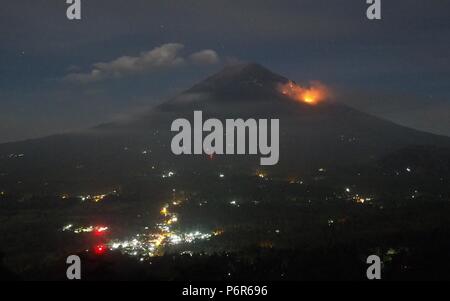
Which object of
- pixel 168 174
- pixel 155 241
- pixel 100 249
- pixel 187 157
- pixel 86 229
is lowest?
pixel 100 249

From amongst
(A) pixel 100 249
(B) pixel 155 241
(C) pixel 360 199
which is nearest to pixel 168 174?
(C) pixel 360 199

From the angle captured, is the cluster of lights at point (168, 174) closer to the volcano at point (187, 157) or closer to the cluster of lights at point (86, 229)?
the volcano at point (187, 157)

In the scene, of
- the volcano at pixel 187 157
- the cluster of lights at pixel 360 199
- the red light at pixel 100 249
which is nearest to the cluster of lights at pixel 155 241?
the red light at pixel 100 249

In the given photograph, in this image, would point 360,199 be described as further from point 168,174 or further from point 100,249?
point 168,174

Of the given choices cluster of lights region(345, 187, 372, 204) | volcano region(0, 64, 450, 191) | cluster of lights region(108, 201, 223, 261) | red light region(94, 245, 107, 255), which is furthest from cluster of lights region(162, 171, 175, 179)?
red light region(94, 245, 107, 255)

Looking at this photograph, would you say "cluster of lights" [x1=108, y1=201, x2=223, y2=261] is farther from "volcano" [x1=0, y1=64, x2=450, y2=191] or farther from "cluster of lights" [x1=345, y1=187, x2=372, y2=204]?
"volcano" [x1=0, y1=64, x2=450, y2=191]

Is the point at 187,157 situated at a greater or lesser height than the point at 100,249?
greater

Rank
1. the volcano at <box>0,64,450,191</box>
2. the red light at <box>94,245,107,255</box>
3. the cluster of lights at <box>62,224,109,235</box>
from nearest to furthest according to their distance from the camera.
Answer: the red light at <box>94,245,107,255</box> → the cluster of lights at <box>62,224,109,235</box> → the volcano at <box>0,64,450,191</box>
